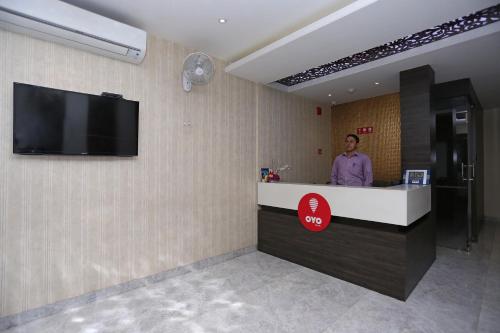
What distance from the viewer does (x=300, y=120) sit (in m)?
4.65

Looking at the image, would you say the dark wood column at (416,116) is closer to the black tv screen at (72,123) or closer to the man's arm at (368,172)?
the man's arm at (368,172)

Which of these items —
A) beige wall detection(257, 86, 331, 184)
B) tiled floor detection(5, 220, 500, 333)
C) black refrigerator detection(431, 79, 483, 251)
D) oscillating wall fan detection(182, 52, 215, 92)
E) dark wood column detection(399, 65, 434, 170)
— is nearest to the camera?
tiled floor detection(5, 220, 500, 333)

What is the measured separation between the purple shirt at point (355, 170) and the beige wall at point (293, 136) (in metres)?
0.94

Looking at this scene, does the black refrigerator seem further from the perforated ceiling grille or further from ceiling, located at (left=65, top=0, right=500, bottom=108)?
the perforated ceiling grille

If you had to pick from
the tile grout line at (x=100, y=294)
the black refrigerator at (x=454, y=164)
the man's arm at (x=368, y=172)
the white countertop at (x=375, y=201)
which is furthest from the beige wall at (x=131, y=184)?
the black refrigerator at (x=454, y=164)

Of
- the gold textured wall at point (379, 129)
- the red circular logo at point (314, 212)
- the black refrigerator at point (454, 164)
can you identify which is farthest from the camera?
the gold textured wall at point (379, 129)

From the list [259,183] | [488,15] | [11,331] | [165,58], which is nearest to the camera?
[11,331]

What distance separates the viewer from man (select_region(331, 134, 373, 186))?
3514 mm

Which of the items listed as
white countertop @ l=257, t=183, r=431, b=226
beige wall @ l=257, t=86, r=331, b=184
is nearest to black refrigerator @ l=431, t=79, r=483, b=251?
white countertop @ l=257, t=183, r=431, b=226

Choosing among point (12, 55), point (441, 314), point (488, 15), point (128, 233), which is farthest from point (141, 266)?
point (488, 15)

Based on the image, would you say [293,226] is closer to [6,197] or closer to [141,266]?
[141,266]

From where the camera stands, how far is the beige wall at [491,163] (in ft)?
18.3

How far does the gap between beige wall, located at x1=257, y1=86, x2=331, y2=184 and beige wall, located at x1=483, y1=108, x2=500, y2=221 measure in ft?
12.2

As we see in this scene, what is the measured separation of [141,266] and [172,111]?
5.76 ft
